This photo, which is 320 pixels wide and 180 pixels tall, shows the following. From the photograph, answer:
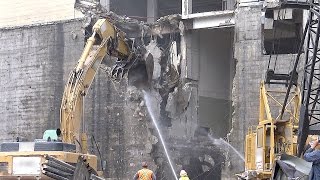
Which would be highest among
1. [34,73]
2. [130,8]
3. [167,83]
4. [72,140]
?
[130,8]

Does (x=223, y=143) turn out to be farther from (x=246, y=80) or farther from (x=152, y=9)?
(x=152, y=9)

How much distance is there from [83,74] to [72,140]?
1.96 metres

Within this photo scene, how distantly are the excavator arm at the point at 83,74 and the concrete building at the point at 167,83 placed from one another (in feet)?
14.5

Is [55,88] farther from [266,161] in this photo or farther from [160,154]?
[266,161]

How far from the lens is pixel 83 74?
18234 millimetres

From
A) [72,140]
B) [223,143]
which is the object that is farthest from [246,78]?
[72,140]

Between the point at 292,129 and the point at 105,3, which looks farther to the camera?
the point at 105,3

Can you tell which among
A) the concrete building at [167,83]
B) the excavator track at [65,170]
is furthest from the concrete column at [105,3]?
the excavator track at [65,170]

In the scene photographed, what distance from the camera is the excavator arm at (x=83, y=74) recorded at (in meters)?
17.5

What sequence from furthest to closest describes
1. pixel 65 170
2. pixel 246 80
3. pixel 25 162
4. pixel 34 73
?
pixel 34 73, pixel 246 80, pixel 25 162, pixel 65 170

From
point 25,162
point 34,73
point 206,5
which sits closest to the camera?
point 25,162

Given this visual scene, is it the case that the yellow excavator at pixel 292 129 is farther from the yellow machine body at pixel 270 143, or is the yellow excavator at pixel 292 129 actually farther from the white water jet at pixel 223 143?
the white water jet at pixel 223 143

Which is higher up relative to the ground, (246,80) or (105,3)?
(105,3)

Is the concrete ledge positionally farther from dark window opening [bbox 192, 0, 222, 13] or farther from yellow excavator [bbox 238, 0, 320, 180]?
yellow excavator [bbox 238, 0, 320, 180]
